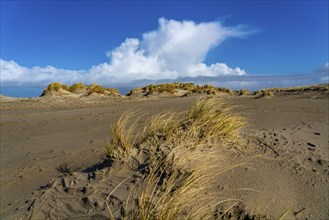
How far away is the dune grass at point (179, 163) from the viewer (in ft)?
9.45

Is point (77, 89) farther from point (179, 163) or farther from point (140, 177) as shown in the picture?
point (179, 163)

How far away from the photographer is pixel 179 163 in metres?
3.70

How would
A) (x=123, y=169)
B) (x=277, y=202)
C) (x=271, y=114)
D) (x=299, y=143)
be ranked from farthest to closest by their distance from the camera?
1. (x=271, y=114)
2. (x=299, y=143)
3. (x=123, y=169)
4. (x=277, y=202)

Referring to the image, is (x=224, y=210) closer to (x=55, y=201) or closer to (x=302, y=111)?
(x=55, y=201)

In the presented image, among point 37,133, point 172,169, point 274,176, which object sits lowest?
point 37,133

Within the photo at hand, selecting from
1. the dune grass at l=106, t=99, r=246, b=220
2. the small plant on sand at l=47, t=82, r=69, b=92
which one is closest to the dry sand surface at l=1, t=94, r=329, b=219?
the dune grass at l=106, t=99, r=246, b=220

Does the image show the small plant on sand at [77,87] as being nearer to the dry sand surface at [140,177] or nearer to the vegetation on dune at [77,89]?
the vegetation on dune at [77,89]

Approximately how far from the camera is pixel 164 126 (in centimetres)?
512

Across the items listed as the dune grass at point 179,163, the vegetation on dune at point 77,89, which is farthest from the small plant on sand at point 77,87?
the dune grass at point 179,163

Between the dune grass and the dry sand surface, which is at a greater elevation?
the dune grass

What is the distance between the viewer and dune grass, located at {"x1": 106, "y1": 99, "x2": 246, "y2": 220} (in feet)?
9.45

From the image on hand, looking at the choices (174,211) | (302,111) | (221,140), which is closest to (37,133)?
(221,140)

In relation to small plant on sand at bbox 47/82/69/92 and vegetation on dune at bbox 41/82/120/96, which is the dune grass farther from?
small plant on sand at bbox 47/82/69/92

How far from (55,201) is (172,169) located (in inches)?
55.9
